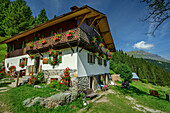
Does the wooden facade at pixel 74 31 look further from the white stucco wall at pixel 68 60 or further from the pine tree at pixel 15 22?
the pine tree at pixel 15 22

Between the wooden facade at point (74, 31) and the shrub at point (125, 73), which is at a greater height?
the wooden facade at point (74, 31)

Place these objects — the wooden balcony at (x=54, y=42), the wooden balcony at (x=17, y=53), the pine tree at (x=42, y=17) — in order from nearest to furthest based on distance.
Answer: the wooden balcony at (x=54, y=42) → the wooden balcony at (x=17, y=53) → the pine tree at (x=42, y=17)

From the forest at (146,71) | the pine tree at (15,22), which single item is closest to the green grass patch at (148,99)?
the forest at (146,71)

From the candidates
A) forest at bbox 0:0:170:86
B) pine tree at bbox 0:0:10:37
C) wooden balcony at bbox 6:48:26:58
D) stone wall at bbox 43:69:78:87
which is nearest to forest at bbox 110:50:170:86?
forest at bbox 0:0:170:86

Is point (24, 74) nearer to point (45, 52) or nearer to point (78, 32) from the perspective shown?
point (45, 52)

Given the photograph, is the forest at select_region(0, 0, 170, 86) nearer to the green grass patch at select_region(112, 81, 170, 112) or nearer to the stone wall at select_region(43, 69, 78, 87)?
the stone wall at select_region(43, 69, 78, 87)

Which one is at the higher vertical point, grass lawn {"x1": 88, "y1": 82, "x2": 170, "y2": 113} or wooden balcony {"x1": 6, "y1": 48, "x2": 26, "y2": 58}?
wooden balcony {"x1": 6, "y1": 48, "x2": 26, "y2": 58}

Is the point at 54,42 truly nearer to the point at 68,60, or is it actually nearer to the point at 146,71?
the point at 68,60

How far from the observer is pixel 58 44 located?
10.0m

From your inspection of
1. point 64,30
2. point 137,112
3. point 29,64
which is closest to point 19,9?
point 29,64

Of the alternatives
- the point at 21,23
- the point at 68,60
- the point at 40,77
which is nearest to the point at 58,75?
the point at 68,60

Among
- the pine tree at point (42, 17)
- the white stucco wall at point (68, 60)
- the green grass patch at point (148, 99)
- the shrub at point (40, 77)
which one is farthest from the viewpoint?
the pine tree at point (42, 17)

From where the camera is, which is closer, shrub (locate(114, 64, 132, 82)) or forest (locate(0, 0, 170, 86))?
forest (locate(0, 0, 170, 86))

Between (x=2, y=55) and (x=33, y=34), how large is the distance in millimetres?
17326
